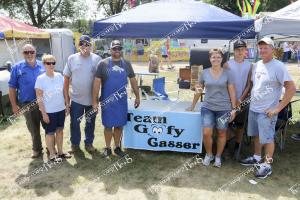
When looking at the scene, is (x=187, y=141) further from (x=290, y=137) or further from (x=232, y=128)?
(x=290, y=137)

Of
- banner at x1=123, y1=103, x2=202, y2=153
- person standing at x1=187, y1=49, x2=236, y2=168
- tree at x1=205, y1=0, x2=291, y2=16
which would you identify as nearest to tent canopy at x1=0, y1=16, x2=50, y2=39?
banner at x1=123, y1=103, x2=202, y2=153

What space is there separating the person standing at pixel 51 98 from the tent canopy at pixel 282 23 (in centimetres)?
304

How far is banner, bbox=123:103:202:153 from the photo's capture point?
4695mm

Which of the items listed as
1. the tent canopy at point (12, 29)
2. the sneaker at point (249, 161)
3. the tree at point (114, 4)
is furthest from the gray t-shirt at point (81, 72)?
the tree at point (114, 4)

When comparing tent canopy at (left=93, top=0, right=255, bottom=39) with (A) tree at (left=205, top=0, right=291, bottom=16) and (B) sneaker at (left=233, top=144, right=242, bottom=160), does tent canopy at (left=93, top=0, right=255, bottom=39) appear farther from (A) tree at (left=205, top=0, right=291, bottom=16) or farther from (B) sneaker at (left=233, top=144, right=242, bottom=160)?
(A) tree at (left=205, top=0, right=291, bottom=16)

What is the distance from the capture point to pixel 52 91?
4.17 m

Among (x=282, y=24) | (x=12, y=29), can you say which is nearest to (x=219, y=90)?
(x=282, y=24)

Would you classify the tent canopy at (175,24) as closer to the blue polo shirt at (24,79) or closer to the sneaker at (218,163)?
the blue polo shirt at (24,79)

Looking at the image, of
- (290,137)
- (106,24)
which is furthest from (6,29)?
(290,137)

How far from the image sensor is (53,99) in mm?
4203

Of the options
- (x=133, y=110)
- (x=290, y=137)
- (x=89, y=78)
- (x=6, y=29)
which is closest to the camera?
(x=89, y=78)

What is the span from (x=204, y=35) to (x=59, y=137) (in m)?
2.69

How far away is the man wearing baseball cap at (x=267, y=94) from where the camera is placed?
12.2ft

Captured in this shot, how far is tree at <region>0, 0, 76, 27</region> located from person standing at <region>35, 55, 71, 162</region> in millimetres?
27476
